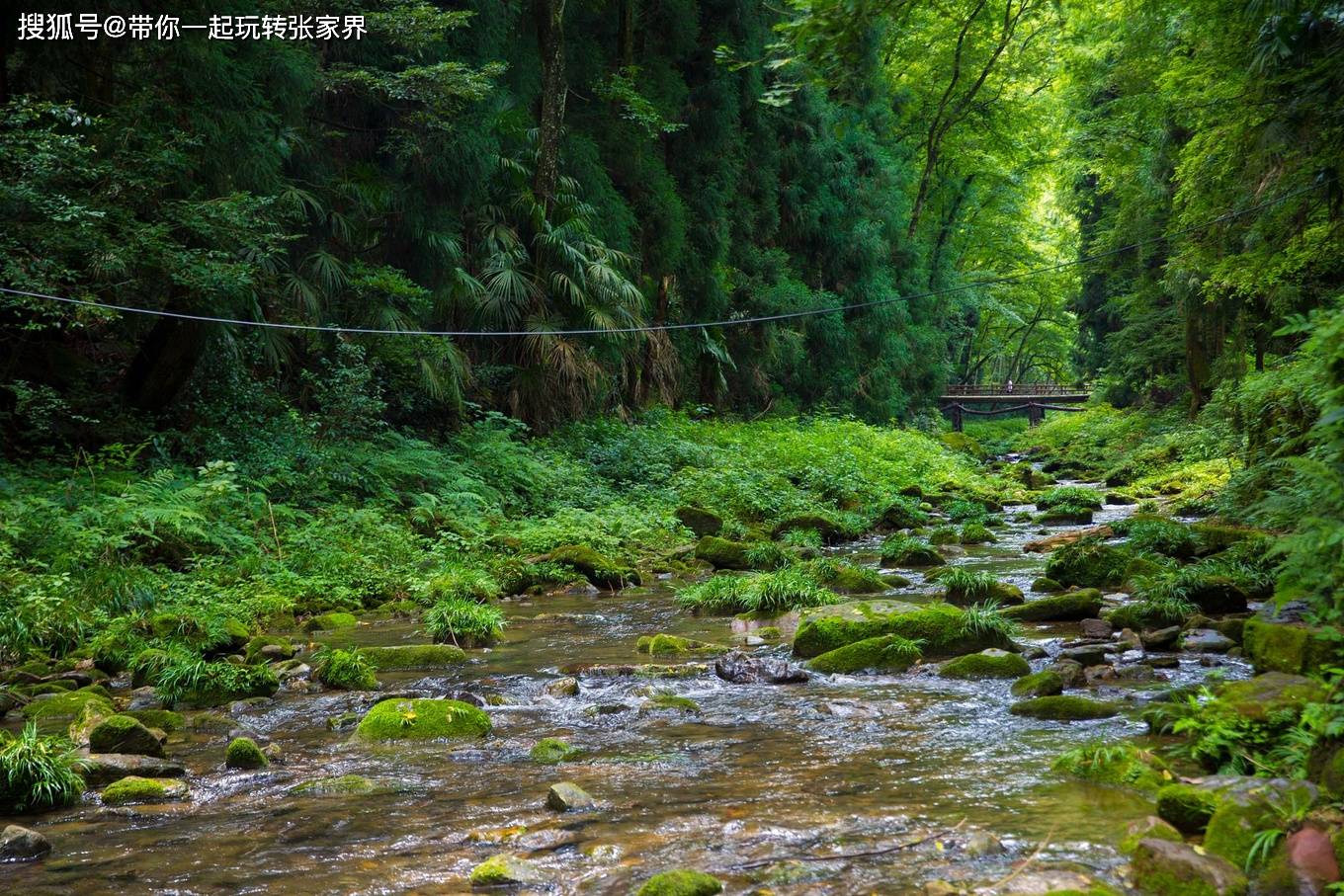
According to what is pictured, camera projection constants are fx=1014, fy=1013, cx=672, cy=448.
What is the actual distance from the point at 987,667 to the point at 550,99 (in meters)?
13.8

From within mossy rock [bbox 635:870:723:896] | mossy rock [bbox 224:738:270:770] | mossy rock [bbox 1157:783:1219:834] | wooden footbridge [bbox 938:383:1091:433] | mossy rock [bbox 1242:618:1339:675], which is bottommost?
wooden footbridge [bbox 938:383:1091:433]

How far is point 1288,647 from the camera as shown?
482 cm

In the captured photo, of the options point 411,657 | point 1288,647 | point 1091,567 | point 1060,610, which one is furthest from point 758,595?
point 1288,647

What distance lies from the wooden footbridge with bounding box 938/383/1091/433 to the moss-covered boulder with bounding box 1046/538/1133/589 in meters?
29.8

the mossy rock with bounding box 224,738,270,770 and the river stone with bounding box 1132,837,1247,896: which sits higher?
the river stone with bounding box 1132,837,1247,896

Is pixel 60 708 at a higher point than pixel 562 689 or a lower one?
higher

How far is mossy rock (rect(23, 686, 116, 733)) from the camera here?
19.2 feet

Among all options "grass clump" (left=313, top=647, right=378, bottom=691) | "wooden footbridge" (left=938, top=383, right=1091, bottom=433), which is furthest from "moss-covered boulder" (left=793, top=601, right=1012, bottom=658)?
"wooden footbridge" (left=938, top=383, right=1091, bottom=433)

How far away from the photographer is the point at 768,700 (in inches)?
255

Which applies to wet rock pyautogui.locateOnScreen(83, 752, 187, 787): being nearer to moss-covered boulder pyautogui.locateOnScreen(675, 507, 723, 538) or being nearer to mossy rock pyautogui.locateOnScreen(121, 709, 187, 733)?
mossy rock pyautogui.locateOnScreen(121, 709, 187, 733)

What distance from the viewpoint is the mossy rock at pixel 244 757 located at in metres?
5.18

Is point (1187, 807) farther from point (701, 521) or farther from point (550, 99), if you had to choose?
point (550, 99)

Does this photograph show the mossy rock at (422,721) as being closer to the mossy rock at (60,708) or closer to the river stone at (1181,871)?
the mossy rock at (60,708)

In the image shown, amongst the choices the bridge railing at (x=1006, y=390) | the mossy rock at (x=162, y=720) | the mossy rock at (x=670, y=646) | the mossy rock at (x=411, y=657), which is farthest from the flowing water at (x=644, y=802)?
the bridge railing at (x=1006, y=390)
